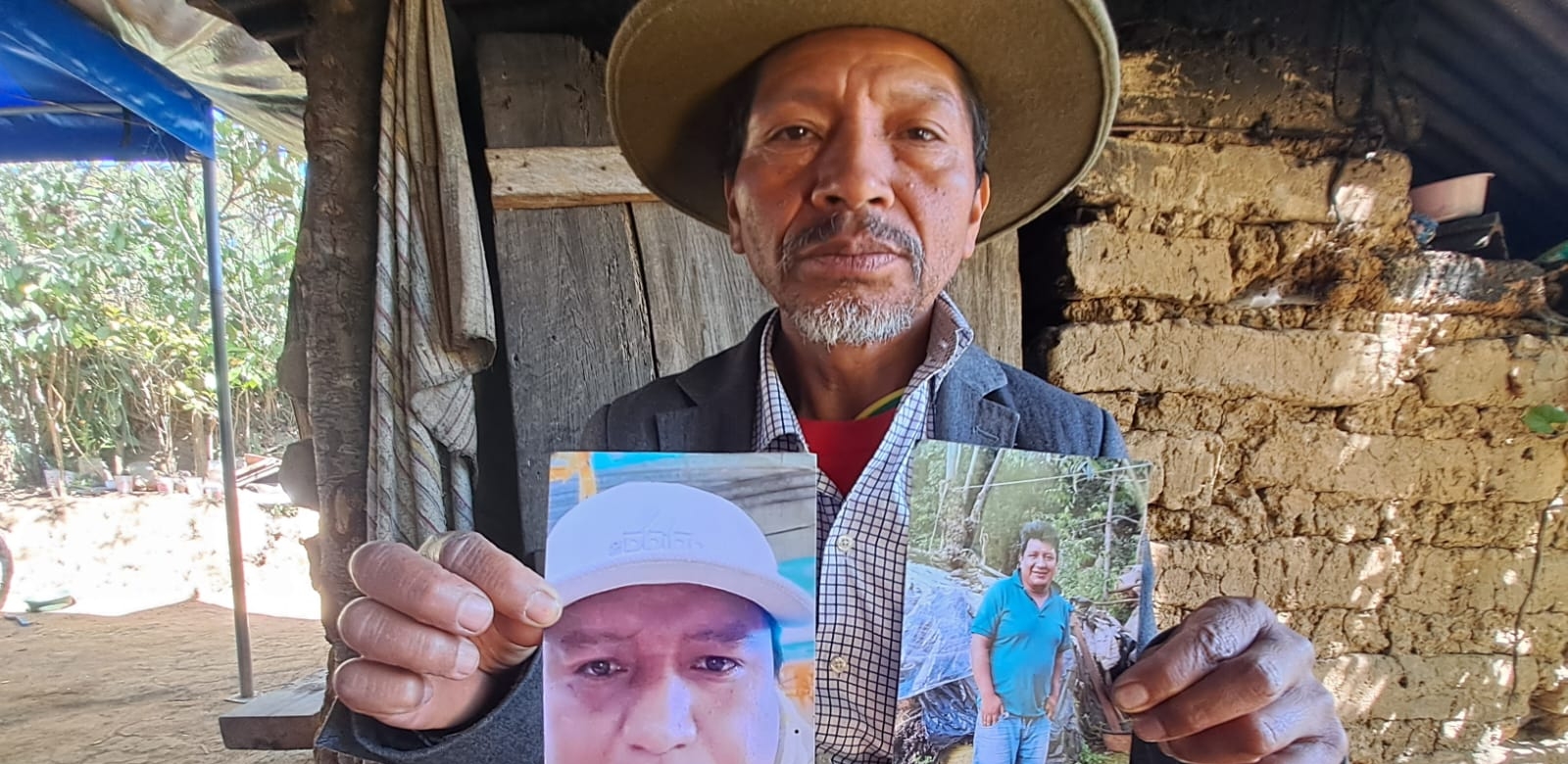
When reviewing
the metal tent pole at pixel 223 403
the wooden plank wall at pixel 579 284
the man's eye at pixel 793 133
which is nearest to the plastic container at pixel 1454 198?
the wooden plank wall at pixel 579 284

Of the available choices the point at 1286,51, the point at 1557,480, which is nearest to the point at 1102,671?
the point at 1286,51

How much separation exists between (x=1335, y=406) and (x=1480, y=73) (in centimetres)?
113

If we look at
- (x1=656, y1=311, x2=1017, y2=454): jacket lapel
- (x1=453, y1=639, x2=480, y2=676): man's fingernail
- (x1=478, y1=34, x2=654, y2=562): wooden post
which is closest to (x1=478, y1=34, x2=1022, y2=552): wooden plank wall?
(x1=478, y1=34, x2=654, y2=562): wooden post

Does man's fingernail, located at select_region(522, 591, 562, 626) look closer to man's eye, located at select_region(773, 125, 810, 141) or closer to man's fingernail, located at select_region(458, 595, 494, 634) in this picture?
man's fingernail, located at select_region(458, 595, 494, 634)

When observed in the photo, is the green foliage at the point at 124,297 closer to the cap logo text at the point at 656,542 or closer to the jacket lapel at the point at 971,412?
the jacket lapel at the point at 971,412

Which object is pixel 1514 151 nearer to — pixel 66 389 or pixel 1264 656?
pixel 1264 656

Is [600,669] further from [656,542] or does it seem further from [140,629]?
[140,629]

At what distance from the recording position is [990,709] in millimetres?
776

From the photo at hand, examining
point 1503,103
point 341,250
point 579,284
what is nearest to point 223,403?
point 341,250

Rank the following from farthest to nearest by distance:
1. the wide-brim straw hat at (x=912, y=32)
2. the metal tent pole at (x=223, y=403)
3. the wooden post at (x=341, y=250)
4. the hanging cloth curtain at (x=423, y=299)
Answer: the metal tent pole at (x=223, y=403), the wooden post at (x=341, y=250), the hanging cloth curtain at (x=423, y=299), the wide-brim straw hat at (x=912, y=32)

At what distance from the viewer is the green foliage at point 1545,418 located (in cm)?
224

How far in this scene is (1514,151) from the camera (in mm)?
2375

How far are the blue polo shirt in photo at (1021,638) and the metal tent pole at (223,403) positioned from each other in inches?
168

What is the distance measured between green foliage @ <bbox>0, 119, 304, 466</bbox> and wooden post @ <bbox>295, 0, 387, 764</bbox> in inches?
356
